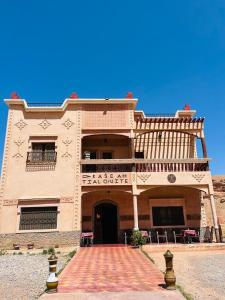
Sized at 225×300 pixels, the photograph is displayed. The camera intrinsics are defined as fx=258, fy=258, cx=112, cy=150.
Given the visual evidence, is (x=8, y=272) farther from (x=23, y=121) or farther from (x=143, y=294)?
(x=23, y=121)

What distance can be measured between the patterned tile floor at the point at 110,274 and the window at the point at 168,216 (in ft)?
20.2

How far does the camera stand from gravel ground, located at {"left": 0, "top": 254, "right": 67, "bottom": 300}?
6.57m

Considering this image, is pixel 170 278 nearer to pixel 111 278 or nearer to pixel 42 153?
pixel 111 278

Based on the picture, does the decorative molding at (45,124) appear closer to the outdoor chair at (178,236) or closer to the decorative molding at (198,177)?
the decorative molding at (198,177)

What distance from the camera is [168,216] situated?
58.4 feet

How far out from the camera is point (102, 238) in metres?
17.4

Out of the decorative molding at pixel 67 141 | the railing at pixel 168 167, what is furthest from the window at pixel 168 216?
the decorative molding at pixel 67 141

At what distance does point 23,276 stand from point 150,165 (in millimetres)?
10737

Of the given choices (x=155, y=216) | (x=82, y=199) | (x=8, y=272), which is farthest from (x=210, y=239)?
(x=8, y=272)

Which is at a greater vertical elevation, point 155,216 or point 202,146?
point 202,146

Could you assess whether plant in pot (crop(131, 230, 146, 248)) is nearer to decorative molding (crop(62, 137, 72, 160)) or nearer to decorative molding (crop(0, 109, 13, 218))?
decorative molding (crop(62, 137, 72, 160))

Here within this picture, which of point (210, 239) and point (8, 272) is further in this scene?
point (210, 239)

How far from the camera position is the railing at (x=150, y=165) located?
16.6 metres

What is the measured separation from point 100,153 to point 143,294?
13.5 metres
